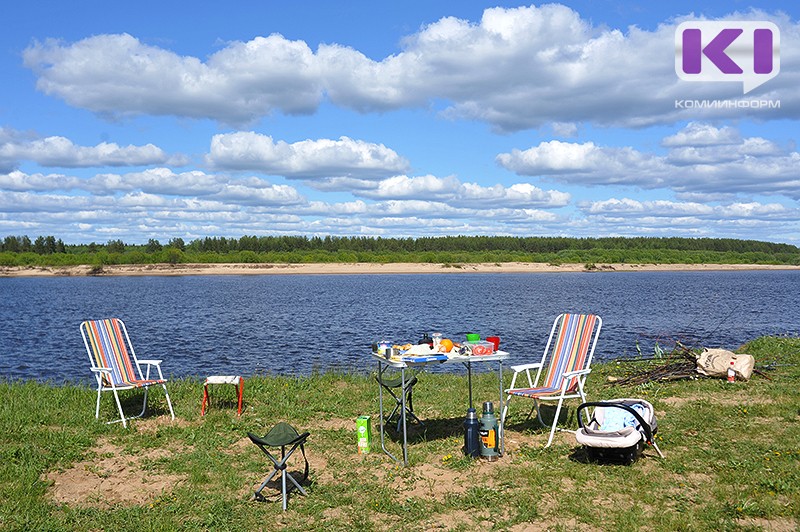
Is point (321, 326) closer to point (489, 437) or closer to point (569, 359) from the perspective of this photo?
point (569, 359)

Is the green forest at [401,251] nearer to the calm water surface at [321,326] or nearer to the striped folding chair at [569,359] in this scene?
the calm water surface at [321,326]

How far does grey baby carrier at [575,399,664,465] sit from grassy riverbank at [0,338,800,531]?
0.57ft

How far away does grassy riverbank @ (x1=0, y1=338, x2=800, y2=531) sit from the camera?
522 centimetres

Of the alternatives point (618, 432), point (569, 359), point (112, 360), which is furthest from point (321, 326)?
point (618, 432)

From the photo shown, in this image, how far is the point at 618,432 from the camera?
6273 millimetres

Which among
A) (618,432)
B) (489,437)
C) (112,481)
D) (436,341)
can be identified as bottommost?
(112,481)

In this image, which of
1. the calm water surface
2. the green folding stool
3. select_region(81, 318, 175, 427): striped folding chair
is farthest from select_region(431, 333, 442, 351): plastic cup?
the calm water surface

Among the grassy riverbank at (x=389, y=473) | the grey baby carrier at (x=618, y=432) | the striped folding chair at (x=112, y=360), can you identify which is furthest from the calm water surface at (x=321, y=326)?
the grey baby carrier at (x=618, y=432)

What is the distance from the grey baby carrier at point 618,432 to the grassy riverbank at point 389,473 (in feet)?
0.57

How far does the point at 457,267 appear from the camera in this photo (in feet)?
307

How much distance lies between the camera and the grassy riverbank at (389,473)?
5.22 meters

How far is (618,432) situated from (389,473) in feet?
7.61

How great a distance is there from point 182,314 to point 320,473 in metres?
27.5

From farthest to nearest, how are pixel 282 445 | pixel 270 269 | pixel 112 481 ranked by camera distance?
pixel 270 269
pixel 112 481
pixel 282 445
